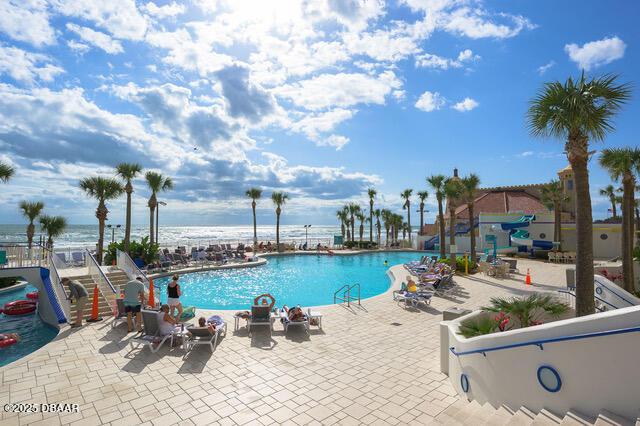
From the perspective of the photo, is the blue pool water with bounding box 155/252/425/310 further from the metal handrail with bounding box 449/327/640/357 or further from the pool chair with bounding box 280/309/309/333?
the metal handrail with bounding box 449/327/640/357

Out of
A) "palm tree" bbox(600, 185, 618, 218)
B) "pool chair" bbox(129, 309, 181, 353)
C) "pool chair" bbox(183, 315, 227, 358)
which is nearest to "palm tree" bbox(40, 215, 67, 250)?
"pool chair" bbox(129, 309, 181, 353)

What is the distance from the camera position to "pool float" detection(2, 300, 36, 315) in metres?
12.6

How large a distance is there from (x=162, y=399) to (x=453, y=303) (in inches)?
417

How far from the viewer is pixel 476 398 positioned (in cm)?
534

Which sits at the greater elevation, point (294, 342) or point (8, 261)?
point (8, 261)

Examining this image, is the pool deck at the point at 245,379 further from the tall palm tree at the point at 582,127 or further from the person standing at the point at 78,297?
the tall palm tree at the point at 582,127

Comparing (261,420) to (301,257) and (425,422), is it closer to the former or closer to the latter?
(425,422)

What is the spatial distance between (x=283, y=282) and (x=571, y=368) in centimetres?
1718

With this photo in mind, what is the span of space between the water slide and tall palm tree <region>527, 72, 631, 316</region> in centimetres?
2853

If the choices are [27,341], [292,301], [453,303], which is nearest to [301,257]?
[292,301]

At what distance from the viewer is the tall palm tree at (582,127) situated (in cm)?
680

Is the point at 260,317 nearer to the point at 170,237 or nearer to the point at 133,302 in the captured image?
the point at 133,302

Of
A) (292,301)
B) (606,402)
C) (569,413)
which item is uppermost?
(606,402)

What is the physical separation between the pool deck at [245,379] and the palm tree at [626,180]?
7805 mm
